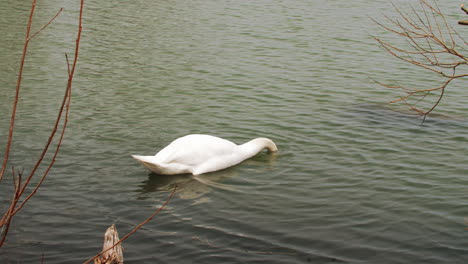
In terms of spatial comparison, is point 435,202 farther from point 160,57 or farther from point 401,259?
point 160,57

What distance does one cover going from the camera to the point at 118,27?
52.5ft

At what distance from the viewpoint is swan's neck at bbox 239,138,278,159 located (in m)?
8.04

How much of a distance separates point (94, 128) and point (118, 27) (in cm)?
775

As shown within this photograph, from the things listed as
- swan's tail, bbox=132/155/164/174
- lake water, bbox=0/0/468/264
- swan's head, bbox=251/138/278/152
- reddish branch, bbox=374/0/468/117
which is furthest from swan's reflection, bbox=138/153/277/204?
reddish branch, bbox=374/0/468/117

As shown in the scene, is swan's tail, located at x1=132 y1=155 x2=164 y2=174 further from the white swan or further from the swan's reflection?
the swan's reflection

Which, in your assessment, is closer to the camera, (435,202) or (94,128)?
(435,202)

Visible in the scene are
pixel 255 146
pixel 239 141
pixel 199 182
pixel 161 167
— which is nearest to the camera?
pixel 161 167

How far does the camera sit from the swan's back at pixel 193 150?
719 cm

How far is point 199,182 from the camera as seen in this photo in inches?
284

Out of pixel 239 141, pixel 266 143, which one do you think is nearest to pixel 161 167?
pixel 266 143

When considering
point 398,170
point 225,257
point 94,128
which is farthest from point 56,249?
point 398,170

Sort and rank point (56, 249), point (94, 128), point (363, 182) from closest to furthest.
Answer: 1. point (56, 249)
2. point (363, 182)
3. point (94, 128)

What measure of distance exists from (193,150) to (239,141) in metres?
1.68

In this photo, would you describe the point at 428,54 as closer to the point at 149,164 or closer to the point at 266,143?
the point at 266,143
